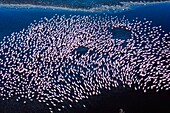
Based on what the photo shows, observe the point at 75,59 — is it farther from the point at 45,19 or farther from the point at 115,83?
the point at 45,19

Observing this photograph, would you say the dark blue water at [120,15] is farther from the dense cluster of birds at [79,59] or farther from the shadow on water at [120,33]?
the shadow on water at [120,33]

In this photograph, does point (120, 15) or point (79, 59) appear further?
point (120, 15)

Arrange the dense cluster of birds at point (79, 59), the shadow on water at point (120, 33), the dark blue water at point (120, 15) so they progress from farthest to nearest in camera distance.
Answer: the shadow on water at point (120, 33), the dense cluster of birds at point (79, 59), the dark blue water at point (120, 15)

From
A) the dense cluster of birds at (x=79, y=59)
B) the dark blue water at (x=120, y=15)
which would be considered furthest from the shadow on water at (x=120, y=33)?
the dark blue water at (x=120, y=15)

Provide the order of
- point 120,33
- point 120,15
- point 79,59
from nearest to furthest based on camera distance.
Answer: point 79,59 → point 120,33 → point 120,15

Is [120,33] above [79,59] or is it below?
above

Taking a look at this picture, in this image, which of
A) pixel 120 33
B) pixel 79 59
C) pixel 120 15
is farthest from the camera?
pixel 120 15

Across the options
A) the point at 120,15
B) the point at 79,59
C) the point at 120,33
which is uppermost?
the point at 120,15

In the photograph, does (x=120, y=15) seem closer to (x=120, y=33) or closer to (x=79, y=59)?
(x=120, y=33)

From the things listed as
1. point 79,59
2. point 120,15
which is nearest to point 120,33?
point 120,15
